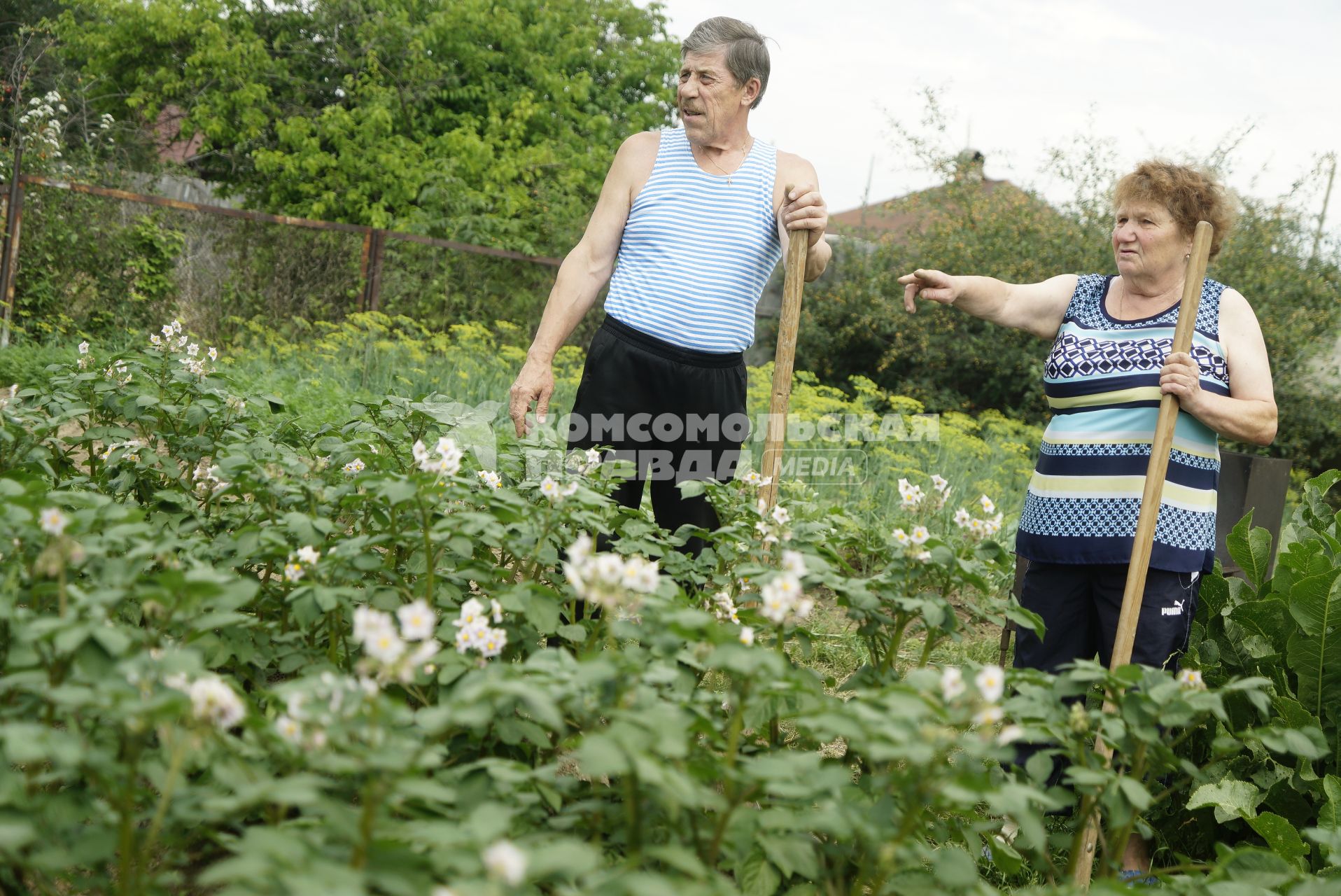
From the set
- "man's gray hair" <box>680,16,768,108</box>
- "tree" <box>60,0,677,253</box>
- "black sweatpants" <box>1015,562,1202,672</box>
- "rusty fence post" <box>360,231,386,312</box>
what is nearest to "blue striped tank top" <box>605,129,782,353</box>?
"man's gray hair" <box>680,16,768,108</box>

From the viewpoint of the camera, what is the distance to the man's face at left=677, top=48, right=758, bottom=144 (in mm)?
2760

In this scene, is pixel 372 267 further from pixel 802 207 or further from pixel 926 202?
pixel 802 207

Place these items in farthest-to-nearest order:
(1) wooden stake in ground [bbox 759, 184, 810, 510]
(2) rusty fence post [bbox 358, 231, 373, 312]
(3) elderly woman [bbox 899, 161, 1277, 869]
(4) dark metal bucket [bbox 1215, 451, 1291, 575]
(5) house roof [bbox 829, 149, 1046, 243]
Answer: (5) house roof [bbox 829, 149, 1046, 243]
(2) rusty fence post [bbox 358, 231, 373, 312]
(4) dark metal bucket [bbox 1215, 451, 1291, 575]
(1) wooden stake in ground [bbox 759, 184, 810, 510]
(3) elderly woman [bbox 899, 161, 1277, 869]

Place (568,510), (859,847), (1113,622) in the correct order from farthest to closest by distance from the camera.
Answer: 1. (1113,622)
2. (568,510)
3. (859,847)

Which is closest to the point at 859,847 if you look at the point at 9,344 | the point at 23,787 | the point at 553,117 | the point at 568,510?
the point at 568,510

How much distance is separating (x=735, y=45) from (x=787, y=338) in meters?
0.77

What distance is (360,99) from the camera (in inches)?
608

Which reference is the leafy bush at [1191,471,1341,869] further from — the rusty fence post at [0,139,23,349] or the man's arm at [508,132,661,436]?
the rusty fence post at [0,139,23,349]

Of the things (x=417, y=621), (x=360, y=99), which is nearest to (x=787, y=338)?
(x=417, y=621)

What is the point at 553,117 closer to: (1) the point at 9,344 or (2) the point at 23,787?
(1) the point at 9,344

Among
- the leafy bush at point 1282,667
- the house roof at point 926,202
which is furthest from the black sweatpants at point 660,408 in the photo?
the house roof at point 926,202

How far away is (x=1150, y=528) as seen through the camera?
92.8 inches

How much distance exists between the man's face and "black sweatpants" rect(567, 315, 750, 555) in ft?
1.84

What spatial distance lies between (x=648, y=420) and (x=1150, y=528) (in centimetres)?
124
